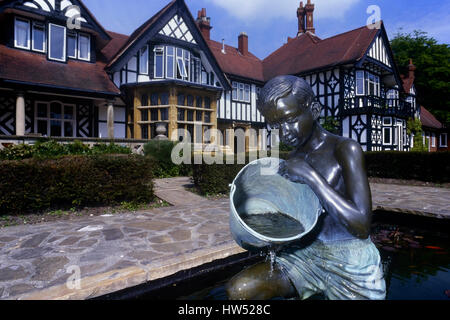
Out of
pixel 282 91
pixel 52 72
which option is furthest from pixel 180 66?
pixel 282 91

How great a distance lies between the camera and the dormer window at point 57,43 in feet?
44.3

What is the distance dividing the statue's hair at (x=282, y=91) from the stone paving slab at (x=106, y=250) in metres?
2.25

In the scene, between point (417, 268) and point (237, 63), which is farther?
point (237, 63)

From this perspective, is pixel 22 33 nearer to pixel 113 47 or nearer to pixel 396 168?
pixel 113 47

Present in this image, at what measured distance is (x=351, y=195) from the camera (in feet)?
5.05

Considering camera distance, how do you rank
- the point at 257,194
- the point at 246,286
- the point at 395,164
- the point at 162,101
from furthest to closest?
the point at 162,101
the point at 395,164
the point at 257,194
the point at 246,286

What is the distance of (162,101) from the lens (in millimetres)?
15727

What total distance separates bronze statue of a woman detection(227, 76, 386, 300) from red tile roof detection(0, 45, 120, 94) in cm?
1347

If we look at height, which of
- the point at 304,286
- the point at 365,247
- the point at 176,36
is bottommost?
the point at 304,286

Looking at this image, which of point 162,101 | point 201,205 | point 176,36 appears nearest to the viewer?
point 201,205

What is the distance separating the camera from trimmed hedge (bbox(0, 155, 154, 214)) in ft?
17.9

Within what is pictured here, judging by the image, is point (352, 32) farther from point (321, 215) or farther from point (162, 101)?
point (321, 215)
